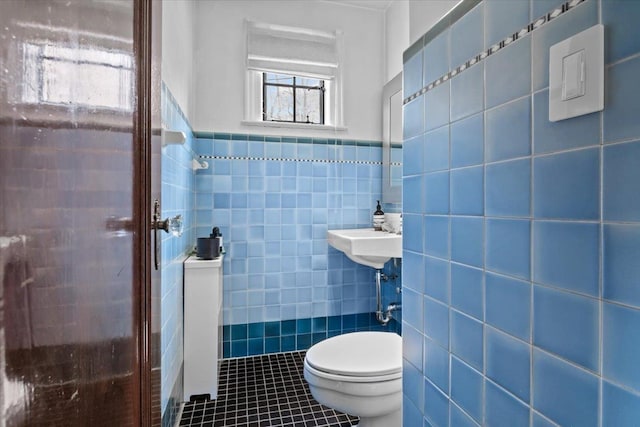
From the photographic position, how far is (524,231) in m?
0.69

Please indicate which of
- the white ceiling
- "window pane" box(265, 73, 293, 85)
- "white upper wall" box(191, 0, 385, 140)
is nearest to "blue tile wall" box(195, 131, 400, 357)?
"white upper wall" box(191, 0, 385, 140)

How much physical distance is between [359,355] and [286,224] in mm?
1124

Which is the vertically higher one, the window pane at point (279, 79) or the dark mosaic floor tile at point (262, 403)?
the window pane at point (279, 79)

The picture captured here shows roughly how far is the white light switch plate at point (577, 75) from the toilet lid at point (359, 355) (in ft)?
3.68

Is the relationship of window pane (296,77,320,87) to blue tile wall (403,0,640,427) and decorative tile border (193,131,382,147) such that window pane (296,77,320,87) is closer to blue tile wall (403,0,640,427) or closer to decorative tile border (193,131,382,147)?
decorative tile border (193,131,382,147)

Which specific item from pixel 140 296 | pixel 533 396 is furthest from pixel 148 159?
pixel 533 396

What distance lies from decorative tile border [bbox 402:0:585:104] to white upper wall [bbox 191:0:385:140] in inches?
59.5

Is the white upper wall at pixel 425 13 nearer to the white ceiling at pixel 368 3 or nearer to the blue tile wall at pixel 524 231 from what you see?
the blue tile wall at pixel 524 231

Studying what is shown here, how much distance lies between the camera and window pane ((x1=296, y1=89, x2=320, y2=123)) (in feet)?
8.49

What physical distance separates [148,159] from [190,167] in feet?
4.64

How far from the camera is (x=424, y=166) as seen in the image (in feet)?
3.43

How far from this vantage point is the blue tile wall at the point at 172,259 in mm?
1311

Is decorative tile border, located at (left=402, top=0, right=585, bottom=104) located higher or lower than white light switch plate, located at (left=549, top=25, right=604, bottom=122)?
higher

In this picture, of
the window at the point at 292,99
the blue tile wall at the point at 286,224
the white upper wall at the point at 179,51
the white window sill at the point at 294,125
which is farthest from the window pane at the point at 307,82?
the white upper wall at the point at 179,51
